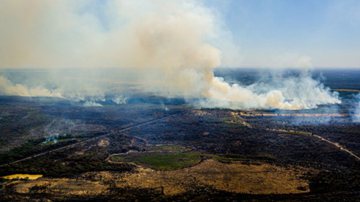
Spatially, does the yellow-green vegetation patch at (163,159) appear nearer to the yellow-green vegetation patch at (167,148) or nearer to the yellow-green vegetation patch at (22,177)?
the yellow-green vegetation patch at (167,148)

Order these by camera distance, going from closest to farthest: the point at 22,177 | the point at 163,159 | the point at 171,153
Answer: the point at 22,177
the point at 163,159
the point at 171,153

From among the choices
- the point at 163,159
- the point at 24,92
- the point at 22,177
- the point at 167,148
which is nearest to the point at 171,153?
the point at 167,148

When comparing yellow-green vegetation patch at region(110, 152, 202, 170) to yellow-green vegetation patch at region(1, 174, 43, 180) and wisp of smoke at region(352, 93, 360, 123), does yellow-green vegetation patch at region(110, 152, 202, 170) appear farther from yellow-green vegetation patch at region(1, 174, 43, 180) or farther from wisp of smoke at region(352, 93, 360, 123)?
wisp of smoke at region(352, 93, 360, 123)

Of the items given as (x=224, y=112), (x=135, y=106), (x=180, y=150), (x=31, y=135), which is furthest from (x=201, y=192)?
(x=135, y=106)

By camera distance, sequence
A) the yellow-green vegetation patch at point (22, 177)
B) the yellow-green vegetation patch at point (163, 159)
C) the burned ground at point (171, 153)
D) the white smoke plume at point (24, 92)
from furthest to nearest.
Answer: the white smoke plume at point (24, 92)
the yellow-green vegetation patch at point (163, 159)
the yellow-green vegetation patch at point (22, 177)
the burned ground at point (171, 153)

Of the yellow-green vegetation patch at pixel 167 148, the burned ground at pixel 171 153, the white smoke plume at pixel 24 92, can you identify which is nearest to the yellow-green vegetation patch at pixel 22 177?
the burned ground at pixel 171 153

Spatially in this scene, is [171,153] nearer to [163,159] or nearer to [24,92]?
[163,159]

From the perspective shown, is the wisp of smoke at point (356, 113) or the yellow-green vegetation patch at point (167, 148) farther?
the wisp of smoke at point (356, 113)

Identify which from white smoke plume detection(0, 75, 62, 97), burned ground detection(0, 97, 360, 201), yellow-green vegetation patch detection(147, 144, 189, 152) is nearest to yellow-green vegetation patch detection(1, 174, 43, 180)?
burned ground detection(0, 97, 360, 201)
